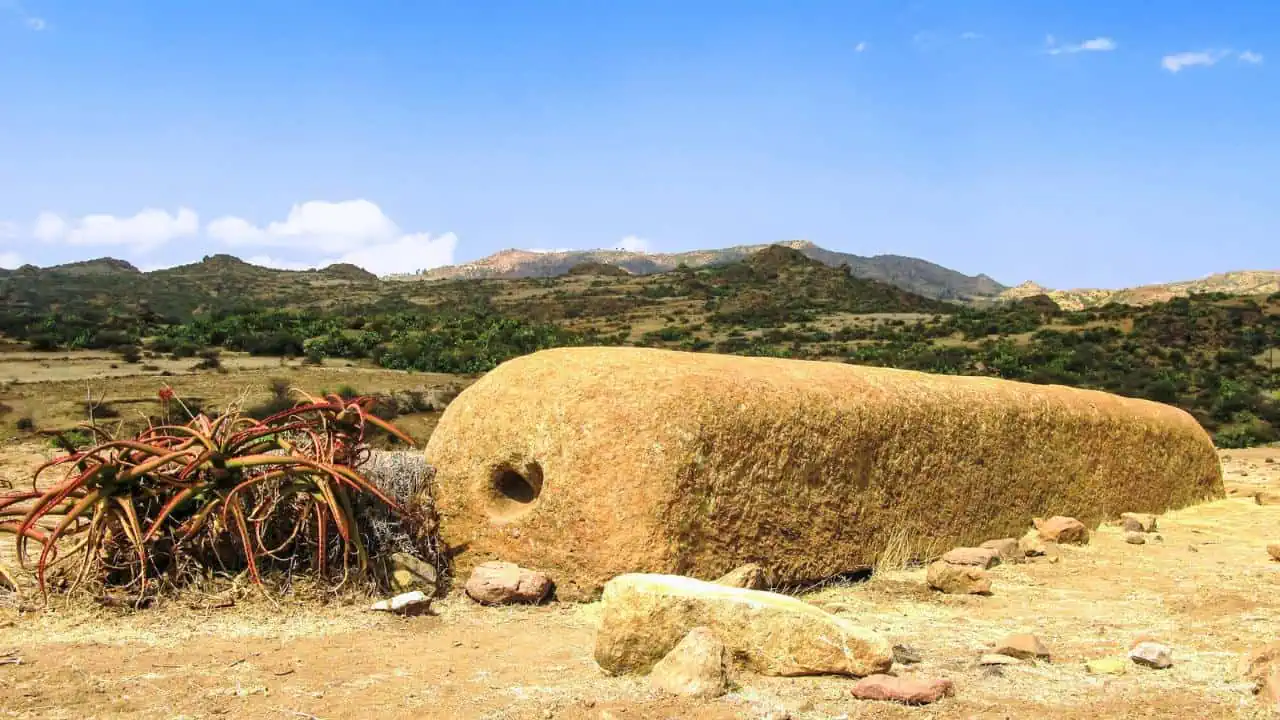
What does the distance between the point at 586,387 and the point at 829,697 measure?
248 cm

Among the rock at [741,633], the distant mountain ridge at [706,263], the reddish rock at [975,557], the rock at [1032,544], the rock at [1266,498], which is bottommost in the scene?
the rock at [1266,498]

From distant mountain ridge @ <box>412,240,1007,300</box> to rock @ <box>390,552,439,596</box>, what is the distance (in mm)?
143746

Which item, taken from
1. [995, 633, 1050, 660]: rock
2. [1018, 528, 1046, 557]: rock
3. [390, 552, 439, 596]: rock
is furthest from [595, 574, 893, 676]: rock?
[1018, 528, 1046, 557]: rock

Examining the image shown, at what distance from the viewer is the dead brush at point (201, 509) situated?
17.0 ft

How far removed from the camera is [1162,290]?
298 feet

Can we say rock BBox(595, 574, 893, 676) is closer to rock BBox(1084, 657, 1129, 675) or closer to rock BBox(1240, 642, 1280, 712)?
rock BBox(1084, 657, 1129, 675)

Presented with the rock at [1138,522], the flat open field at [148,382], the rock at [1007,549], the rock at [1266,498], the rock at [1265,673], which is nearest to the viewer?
the rock at [1265,673]

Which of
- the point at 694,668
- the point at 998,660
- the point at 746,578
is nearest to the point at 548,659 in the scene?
the point at 694,668

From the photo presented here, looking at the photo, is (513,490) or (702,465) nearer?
(702,465)

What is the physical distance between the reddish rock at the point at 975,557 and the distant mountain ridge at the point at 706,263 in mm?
142386

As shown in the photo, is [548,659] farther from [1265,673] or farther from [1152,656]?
[1265,673]

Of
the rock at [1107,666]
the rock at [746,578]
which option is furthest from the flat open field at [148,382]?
the rock at [1107,666]

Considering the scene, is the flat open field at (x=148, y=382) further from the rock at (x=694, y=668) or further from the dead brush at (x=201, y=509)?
the rock at (x=694, y=668)

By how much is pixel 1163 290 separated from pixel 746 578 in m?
97.4
